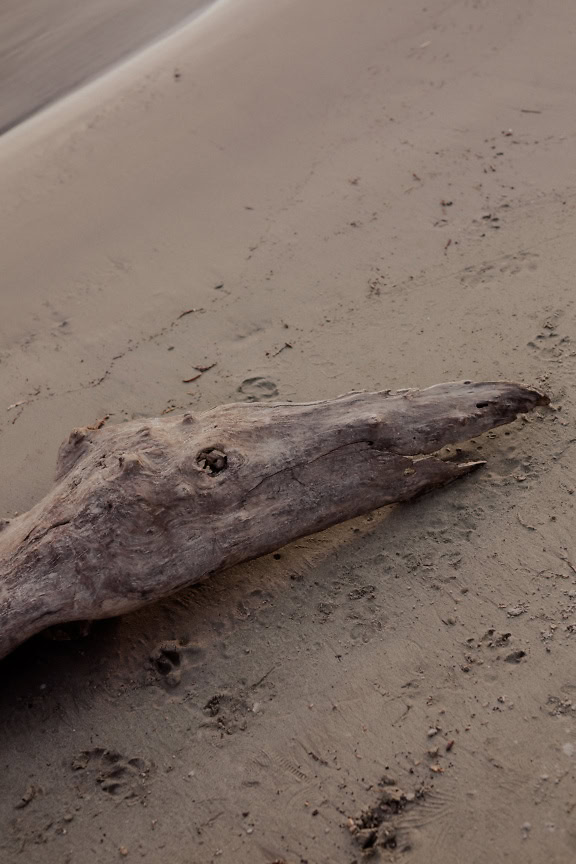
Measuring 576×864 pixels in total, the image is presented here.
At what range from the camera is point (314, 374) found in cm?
432

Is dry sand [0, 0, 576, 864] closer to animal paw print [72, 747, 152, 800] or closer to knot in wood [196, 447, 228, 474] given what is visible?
animal paw print [72, 747, 152, 800]

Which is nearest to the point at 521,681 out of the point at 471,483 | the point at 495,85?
the point at 471,483

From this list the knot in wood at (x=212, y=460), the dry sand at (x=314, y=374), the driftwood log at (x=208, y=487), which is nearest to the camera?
the dry sand at (x=314, y=374)

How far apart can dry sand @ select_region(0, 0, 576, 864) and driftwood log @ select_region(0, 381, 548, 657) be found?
20cm

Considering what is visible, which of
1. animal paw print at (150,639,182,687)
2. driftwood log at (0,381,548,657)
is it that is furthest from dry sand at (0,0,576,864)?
driftwood log at (0,381,548,657)

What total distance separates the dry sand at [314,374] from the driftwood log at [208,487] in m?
0.20

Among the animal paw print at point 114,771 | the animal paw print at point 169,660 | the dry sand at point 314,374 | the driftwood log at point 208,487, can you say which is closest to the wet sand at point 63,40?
the dry sand at point 314,374

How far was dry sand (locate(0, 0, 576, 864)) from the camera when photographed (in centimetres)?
268

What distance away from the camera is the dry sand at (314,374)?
268cm

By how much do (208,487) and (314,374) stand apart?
1355mm

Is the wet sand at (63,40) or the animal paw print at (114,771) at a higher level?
the wet sand at (63,40)

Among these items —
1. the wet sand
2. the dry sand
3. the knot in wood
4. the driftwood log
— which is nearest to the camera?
the dry sand

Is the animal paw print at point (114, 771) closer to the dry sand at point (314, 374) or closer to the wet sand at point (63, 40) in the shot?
the dry sand at point (314, 374)

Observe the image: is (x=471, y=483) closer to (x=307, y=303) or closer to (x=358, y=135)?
(x=307, y=303)
